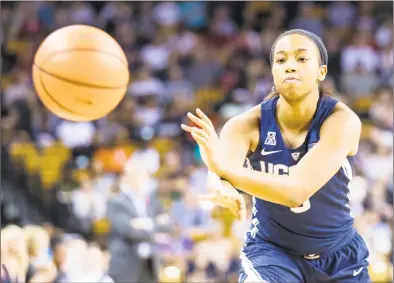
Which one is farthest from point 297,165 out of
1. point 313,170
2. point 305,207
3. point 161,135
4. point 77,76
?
point 161,135

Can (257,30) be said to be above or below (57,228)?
above

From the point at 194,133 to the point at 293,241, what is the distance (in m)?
0.90

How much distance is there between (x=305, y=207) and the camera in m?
4.01

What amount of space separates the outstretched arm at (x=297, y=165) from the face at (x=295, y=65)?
0.23 metres

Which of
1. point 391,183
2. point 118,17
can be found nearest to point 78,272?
point 391,183

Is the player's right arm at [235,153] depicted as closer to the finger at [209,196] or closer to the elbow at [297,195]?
the finger at [209,196]

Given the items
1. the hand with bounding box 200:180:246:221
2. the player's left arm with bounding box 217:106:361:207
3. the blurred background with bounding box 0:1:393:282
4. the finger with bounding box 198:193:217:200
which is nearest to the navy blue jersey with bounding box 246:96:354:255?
the player's left arm with bounding box 217:106:361:207

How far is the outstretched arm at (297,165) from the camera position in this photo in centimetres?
359

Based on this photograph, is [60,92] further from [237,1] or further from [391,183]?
[237,1]

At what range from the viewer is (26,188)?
10.1 meters

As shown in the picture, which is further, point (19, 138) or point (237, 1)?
point (237, 1)

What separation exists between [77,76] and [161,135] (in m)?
6.26

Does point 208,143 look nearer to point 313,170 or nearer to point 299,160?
point 313,170

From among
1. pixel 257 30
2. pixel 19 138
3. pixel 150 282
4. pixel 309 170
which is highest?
pixel 257 30
